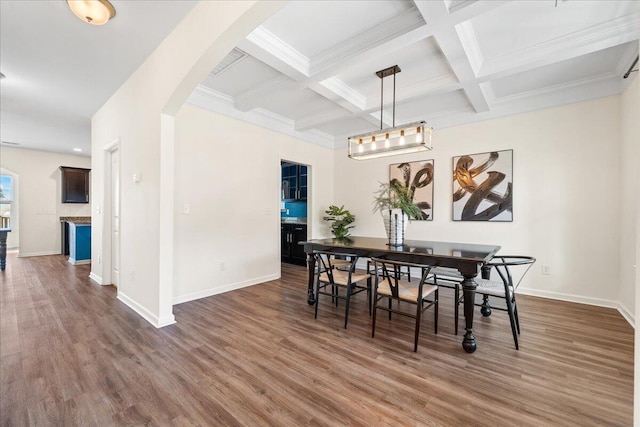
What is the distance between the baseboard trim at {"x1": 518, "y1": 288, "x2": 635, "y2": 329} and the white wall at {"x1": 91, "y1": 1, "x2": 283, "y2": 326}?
14.3 feet

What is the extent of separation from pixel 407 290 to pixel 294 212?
451 cm

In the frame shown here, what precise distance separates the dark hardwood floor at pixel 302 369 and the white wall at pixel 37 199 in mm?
4977

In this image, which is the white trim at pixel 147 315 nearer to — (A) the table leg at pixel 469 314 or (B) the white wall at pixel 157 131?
(B) the white wall at pixel 157 131

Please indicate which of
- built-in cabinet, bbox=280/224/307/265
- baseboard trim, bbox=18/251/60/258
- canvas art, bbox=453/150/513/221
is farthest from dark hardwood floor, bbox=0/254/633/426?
baseboard trim, bbox=18/251/60/258

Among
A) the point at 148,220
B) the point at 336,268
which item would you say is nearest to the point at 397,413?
the point at 336,268

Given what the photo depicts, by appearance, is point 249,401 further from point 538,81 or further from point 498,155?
point 538,81

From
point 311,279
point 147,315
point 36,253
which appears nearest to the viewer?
point 147,315

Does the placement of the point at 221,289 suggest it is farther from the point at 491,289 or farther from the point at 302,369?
the point at 491,289

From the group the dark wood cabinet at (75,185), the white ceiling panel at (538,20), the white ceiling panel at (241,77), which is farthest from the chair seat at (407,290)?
the dark wood cabinet at (75,185)

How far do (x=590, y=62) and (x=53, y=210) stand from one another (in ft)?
35.2

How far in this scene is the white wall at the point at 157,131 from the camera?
202cm

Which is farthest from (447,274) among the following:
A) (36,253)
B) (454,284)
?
(36,253)

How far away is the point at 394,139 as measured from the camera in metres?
3.26

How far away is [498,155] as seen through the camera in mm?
3920
